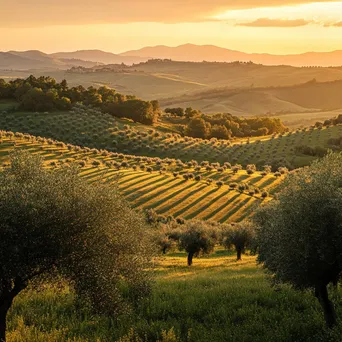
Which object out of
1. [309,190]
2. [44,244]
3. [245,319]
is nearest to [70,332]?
[44,244]

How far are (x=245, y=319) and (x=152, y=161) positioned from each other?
69.0 meters

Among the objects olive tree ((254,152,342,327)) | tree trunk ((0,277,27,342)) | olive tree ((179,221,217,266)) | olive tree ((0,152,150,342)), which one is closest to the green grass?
tree trunk ((0,277,27,342))

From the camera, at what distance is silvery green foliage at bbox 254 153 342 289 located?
17.4m

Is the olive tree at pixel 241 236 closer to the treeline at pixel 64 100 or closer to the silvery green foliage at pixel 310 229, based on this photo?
the silvery green foliage at pixel 310 229

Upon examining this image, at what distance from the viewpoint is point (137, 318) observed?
2334 centimetres

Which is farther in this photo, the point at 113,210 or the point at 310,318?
the point at 310,318

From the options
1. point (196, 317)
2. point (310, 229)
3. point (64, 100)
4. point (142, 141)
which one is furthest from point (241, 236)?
point (64, 100)

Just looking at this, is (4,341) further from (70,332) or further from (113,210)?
(113,210)

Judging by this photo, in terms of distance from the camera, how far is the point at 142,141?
116125mm

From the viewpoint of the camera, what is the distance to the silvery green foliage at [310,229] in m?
17.4

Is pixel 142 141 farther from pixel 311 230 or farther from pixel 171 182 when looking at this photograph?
pixel 311 230

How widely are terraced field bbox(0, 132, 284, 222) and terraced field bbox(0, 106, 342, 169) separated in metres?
19.6

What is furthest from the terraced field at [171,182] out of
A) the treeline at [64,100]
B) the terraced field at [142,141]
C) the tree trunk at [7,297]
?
the treeline at [64,100]

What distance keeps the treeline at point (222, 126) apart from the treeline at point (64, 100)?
1456 centimetres
